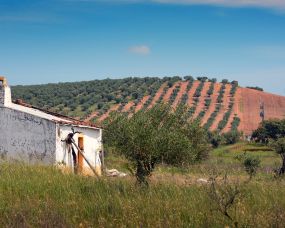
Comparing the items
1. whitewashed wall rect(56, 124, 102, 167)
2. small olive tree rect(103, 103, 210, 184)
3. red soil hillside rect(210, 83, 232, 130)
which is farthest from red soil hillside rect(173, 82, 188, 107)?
small olive tree rect(103, 103, 210, 184)

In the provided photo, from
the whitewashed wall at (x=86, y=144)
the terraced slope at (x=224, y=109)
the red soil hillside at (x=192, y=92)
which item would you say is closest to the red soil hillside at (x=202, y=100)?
the red soil hillside at (x=192, y=92)

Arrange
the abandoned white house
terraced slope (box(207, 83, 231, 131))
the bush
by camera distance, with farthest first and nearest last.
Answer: the bush → terraced slope (box(207, 83, 231, 131)) → the abandoned white house

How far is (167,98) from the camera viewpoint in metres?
81.9

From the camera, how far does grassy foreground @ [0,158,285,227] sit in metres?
4.38

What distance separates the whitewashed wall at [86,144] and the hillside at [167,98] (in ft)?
152

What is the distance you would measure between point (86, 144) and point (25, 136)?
395cm

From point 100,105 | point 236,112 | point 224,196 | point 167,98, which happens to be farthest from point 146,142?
point 167,98

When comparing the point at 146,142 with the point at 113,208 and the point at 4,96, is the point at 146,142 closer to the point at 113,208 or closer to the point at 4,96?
the point at 113,208

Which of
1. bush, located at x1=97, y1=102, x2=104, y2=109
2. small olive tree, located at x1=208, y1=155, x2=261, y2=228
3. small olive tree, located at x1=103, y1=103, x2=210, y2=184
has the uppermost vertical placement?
bush, located at x1=97, y1=102, x2=104, y2=109

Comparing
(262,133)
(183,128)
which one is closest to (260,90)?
(262,133)

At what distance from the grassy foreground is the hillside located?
56.3 meters

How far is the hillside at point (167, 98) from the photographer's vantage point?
229ft

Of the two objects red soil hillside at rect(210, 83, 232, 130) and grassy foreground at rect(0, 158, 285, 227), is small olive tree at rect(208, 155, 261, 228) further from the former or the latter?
red soil hillside at rect(210, 83, 232, 130)

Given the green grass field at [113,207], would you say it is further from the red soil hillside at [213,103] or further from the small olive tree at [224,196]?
the red soil hillside at [213,103]
